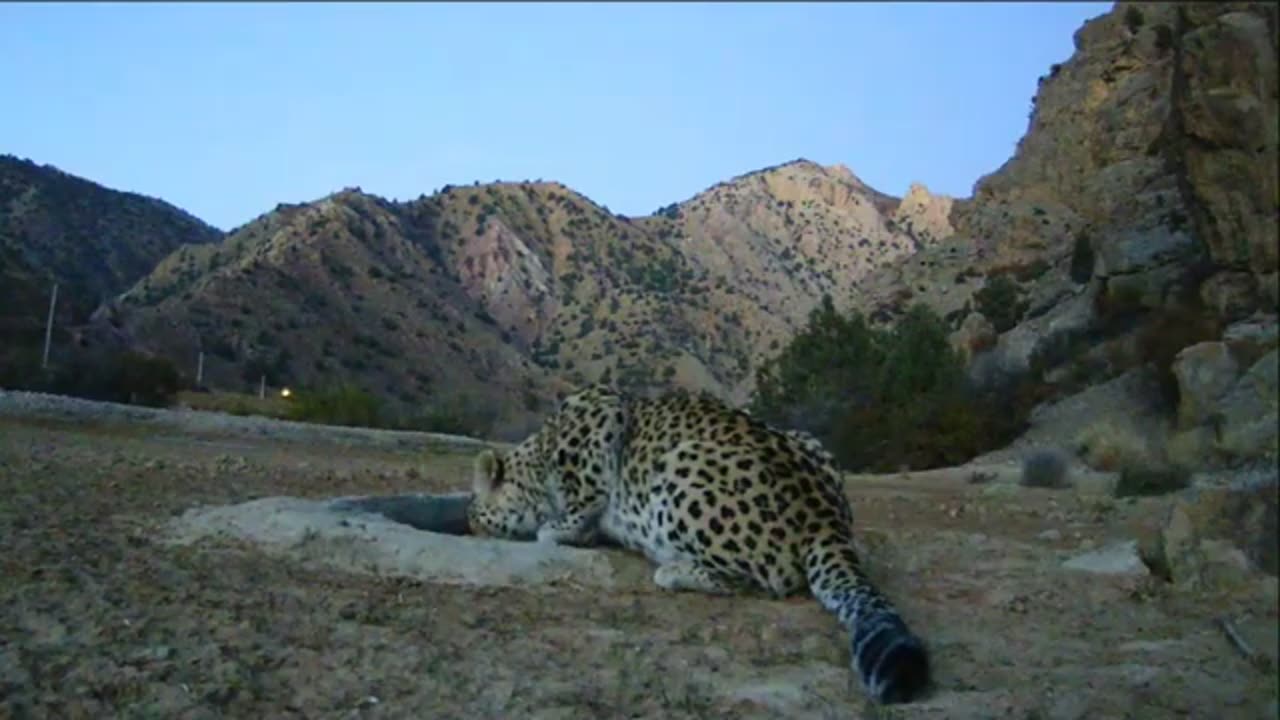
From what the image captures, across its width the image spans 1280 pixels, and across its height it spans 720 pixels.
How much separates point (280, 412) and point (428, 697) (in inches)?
1125

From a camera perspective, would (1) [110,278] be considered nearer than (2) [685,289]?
Yes

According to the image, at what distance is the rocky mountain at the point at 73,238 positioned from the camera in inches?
1350

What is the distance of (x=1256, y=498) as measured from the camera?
496 centimetres

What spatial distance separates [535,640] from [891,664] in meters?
1.57

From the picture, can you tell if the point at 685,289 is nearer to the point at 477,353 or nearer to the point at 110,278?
the point at 477,353

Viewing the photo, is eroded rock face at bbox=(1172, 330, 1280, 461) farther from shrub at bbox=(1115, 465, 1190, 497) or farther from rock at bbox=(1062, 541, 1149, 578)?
rock at bbox=(1062, 541, 1149, 578)

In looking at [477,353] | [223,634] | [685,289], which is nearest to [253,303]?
[477,353]

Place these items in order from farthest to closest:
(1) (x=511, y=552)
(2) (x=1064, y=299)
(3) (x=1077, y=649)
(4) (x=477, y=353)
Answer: (4) (x=477, y=353) → (2) (x=1064, y=299) → (1) (x=511, y=552) → (3) (x=1077, y=649)

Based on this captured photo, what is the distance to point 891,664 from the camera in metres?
4.84

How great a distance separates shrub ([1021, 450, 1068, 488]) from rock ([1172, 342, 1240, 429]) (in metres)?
1.78

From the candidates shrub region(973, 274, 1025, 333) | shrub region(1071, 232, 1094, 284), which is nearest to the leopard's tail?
shrub region(1071, 232, 1094, 284)

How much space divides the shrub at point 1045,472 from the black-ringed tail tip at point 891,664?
11555 mm

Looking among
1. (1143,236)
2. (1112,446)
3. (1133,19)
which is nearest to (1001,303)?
(1143,236)

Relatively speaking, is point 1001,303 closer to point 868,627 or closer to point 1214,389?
point 1214,389
